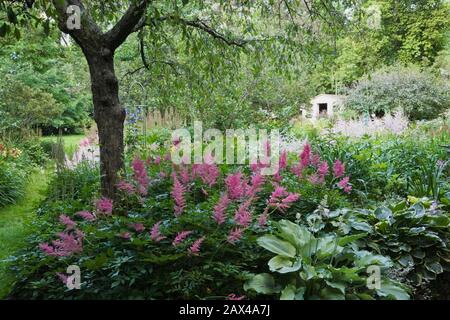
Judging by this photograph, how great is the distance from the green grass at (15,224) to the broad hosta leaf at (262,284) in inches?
62.3

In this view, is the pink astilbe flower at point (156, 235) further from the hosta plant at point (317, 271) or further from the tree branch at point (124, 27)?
the tree branch at point (124, 27)

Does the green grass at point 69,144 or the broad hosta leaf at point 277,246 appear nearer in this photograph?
the broad hosta leaf at point 277,246

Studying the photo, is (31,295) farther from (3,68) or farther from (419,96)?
(419,96)

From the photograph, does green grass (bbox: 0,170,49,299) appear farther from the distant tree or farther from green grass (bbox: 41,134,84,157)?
the distant tree

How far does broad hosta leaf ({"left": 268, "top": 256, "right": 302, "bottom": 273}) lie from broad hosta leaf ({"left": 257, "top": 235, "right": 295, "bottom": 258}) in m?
0.03

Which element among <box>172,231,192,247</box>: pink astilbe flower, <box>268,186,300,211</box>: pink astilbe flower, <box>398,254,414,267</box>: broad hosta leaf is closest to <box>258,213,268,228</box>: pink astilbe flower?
<box>268,186,300,211</box>: pink astilbe flower

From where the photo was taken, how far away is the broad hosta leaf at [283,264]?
2248 mm

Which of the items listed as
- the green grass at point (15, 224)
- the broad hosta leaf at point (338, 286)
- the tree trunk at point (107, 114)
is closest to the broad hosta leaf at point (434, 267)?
the broad hosta leaf at point (338, 286)

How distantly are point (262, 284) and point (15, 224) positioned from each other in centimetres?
366

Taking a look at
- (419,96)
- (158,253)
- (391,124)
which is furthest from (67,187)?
(419,96)

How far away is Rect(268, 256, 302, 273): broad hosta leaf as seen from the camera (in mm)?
2248

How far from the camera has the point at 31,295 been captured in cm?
245

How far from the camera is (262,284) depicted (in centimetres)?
226

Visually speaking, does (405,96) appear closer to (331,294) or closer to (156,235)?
(331,294)
